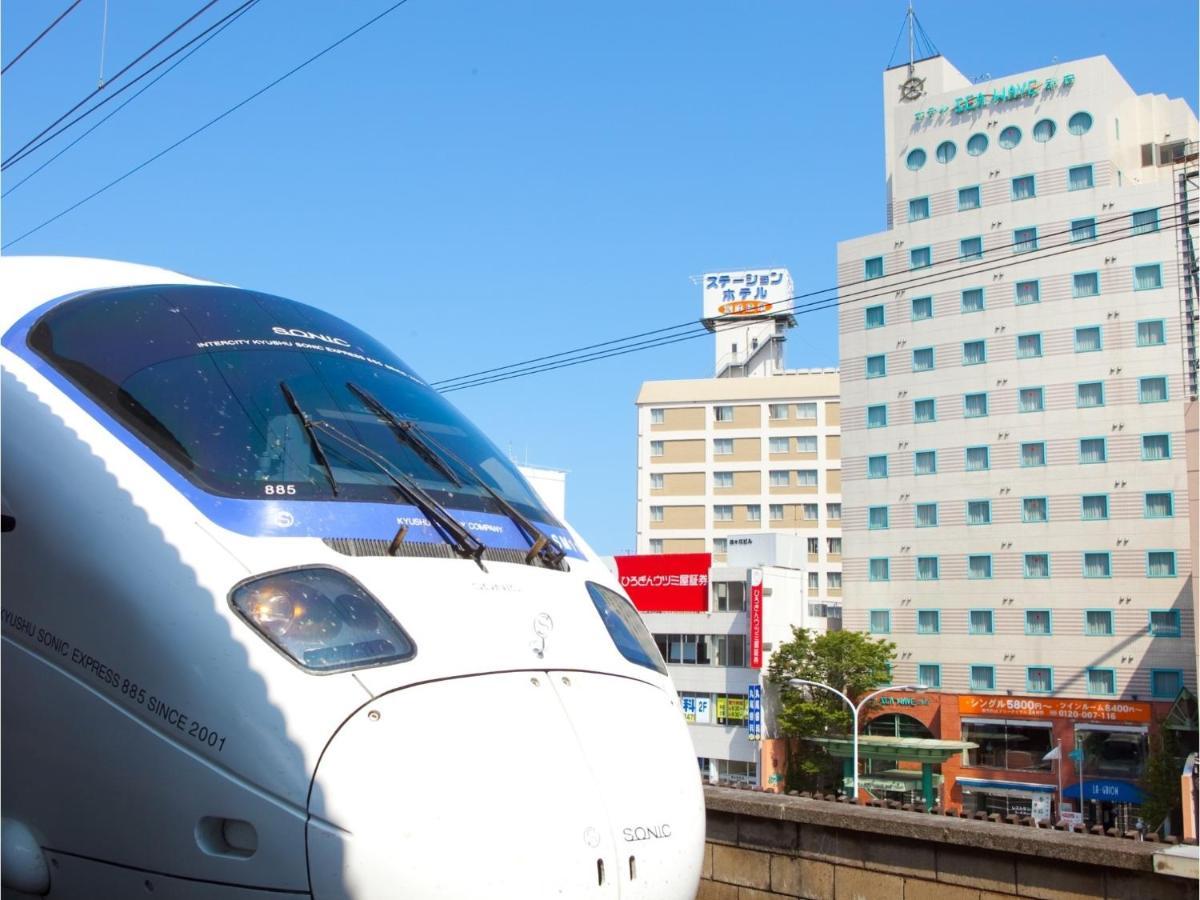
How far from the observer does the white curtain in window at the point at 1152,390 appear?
50.5m

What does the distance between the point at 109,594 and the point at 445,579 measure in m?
1.20

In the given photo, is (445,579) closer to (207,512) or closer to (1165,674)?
(207,512)

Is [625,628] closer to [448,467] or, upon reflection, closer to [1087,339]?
[448,467]

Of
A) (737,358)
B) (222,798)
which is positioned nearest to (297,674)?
(222,798)

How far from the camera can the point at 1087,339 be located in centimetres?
5256

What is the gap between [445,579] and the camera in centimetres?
479

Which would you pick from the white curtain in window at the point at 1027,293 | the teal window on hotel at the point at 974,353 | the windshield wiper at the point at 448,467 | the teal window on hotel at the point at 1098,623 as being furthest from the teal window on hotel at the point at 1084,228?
the windshield wiper at the point at 448,467

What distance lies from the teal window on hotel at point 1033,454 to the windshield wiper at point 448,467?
167 ft

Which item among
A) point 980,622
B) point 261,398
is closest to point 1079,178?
point 980,622

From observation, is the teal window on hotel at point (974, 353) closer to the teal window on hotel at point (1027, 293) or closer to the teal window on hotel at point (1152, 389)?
the teal window on hotel at point (1027, 293)

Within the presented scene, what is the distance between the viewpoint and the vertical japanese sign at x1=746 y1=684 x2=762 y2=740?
54.2 meters

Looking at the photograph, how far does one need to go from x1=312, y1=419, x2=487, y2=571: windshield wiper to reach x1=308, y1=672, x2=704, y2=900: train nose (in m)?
0.67

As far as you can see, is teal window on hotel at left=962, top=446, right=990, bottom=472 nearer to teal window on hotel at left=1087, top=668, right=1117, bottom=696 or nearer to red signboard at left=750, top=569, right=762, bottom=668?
teal window on hotel at left=1087, top=668, right=1117, bottom=696

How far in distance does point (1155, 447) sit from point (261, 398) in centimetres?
5081
